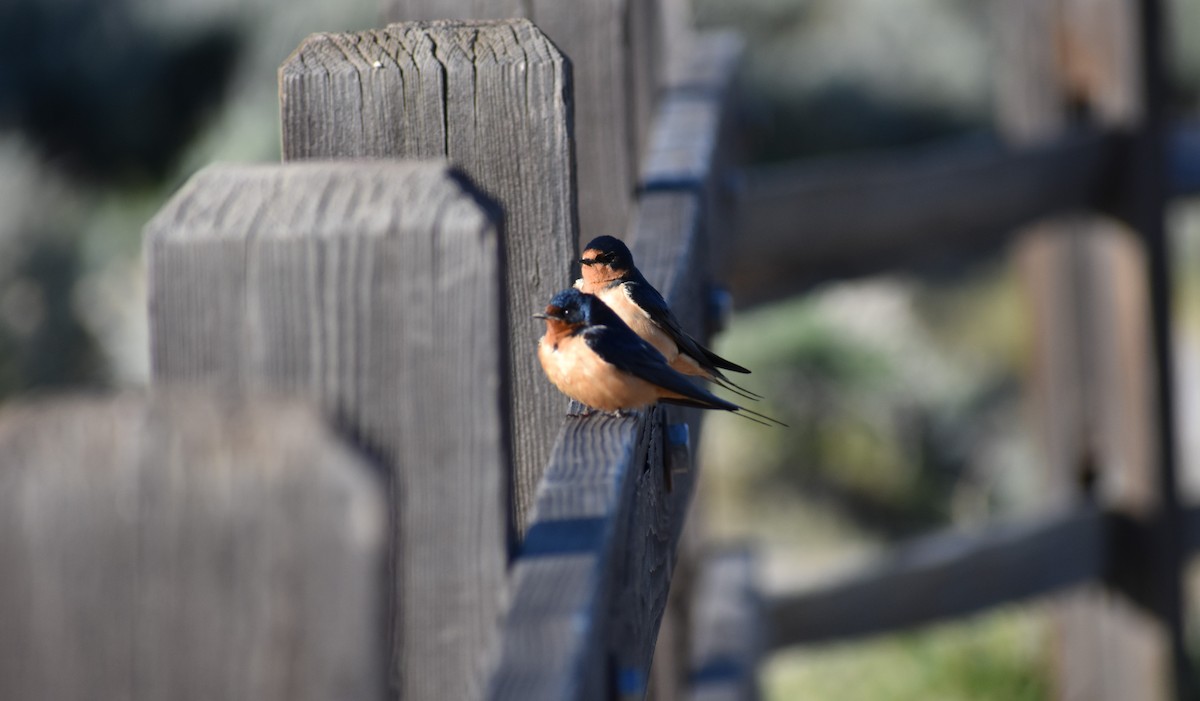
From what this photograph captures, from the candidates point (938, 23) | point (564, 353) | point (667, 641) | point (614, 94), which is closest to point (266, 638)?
point (564, 353)

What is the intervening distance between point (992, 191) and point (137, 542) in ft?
10.9

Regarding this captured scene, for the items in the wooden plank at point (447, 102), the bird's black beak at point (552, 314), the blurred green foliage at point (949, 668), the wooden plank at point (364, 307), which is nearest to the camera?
the wooden plank at point (364, 307)

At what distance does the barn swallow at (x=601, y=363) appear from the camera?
5.24ft

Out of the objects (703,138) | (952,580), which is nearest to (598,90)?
(703,138)

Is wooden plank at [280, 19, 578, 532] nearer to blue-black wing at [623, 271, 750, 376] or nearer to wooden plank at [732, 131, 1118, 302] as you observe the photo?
blue-black wing at [623, 271, 750, 376]

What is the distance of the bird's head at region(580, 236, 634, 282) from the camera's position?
205cm

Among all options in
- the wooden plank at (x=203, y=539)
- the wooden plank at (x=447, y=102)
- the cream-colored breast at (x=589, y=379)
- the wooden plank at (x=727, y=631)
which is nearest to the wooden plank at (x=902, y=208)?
the wooden plank at (x=727, y=631)

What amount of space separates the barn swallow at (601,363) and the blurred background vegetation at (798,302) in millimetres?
4251

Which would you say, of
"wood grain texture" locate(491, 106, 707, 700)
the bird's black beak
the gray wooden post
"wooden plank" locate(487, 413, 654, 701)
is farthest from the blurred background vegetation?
"wooden plank" locate(487, 413, 654, 701)

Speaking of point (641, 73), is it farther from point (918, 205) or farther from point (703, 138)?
point (918, 205)

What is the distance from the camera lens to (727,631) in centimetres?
325

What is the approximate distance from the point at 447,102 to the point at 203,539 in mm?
726

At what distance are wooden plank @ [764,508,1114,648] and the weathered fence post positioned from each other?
0.18m

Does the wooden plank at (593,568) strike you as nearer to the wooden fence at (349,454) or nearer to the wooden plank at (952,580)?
the wooden fence at (349,454)
